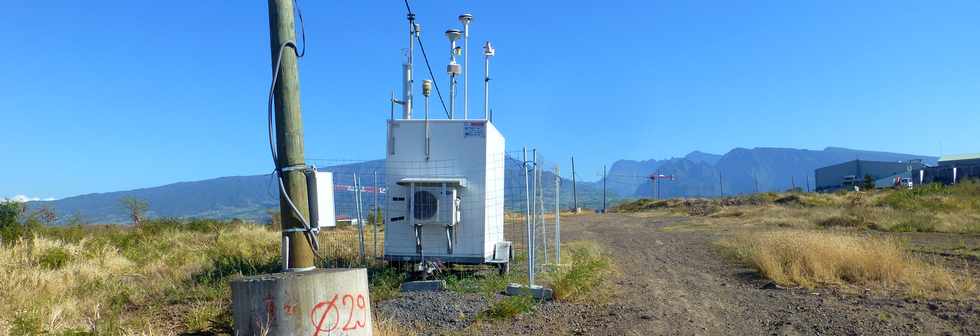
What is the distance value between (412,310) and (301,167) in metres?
3.22

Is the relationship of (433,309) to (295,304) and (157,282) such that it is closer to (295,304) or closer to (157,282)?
(295,304)

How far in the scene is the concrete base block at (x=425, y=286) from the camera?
9.69 m

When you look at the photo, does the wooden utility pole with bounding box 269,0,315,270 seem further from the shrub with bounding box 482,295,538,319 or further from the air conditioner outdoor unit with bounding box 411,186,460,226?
the air conditioner outdoor unit with bounding box 411,186,460,226

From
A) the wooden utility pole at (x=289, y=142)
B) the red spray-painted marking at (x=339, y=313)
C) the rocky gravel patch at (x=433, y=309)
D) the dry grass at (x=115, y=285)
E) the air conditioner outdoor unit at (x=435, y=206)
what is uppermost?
the wooden utility pole at (x=289, y=142)

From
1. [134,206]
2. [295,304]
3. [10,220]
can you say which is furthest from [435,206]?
[134,206]

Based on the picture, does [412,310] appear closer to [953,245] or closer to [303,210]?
[303,210]

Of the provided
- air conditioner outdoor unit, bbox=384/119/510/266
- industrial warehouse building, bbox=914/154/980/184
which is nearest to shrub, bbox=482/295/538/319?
air conditioner outdoor unit, bbox=384/119/510/266

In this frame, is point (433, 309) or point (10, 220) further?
point (10, 220)

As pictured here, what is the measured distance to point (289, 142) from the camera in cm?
529

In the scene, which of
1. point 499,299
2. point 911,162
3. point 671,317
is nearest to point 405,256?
point 499,299

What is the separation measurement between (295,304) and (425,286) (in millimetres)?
5048

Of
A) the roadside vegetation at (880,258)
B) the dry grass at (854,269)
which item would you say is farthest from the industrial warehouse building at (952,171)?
the dry grass at (854,269)

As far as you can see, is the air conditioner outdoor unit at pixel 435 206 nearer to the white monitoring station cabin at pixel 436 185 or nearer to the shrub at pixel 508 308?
the white monitoring station cabin at pixel 436 185

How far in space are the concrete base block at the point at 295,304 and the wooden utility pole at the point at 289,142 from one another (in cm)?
42
